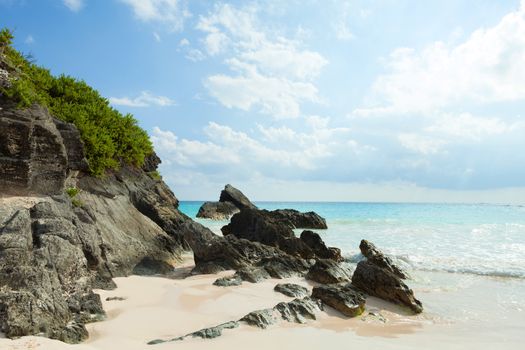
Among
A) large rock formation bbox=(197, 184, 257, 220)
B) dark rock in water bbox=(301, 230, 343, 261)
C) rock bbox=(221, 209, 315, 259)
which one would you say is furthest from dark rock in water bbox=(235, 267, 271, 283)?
large rock formation bbox=(197, 184, 257, 220)

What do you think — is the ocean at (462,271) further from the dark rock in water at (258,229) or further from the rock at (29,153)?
the rock at (29,153)

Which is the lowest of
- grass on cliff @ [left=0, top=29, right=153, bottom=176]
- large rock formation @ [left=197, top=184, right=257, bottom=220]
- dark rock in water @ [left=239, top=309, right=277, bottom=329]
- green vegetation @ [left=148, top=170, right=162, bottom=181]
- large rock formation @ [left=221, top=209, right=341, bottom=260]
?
dark rock in water @ [left=239, top=309, right=277, bottom=329]

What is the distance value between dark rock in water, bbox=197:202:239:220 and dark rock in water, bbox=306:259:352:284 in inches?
1432

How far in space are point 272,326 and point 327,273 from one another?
629 cm

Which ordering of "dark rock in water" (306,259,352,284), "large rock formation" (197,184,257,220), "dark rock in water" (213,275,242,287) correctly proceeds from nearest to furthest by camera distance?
"dark rock in water" (213,275,242,287) → "dark rock in water" (306,259,352,284) → "large rock formation" (197,184,257,220)

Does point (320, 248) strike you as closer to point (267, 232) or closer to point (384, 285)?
point (267, 232)

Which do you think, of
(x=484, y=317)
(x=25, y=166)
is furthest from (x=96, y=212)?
(x=484, y=317)

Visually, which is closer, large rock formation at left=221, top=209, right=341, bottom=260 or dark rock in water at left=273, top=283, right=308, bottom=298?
dark rock in water at left=273, top=283, right=308, bottom=298

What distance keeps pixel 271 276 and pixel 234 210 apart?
38754 millimetres

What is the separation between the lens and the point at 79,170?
14.0m

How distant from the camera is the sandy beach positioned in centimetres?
671

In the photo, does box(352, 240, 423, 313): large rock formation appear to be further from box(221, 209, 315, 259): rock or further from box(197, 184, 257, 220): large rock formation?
box(197, 184, 257, 220): large rock formation

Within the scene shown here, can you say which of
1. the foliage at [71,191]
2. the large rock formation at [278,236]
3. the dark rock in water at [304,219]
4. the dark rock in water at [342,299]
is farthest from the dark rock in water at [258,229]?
the dark rock in water at [304,219]

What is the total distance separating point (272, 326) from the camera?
775cm
